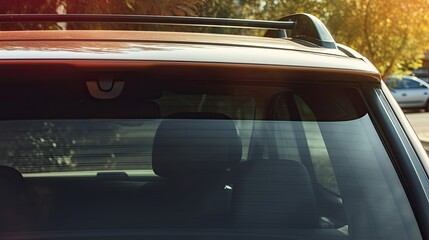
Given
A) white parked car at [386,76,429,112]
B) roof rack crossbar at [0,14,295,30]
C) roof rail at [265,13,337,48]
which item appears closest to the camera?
roof rail at [265,13,337,48]

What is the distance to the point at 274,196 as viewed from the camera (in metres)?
1.78

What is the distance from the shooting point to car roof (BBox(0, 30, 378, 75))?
5.41 feet

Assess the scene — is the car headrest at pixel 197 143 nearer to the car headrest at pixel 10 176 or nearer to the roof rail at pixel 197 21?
the car headrest at pixel 10 176

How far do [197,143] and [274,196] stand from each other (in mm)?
282

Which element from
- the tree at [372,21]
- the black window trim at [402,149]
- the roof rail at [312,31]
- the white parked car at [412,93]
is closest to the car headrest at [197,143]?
the black window trim at [402,149]

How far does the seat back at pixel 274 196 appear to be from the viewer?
5.76ft

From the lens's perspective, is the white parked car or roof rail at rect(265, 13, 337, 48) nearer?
roof rail at rect(265, 13, 337, 48)

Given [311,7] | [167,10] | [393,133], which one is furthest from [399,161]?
[311,7]

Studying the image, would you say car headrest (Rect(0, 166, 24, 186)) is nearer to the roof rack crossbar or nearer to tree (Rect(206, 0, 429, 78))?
the roof rack crossbar

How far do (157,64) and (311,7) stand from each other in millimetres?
8937

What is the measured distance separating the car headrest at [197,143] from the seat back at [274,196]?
8 cm

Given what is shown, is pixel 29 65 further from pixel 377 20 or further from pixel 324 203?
pixel 377 20

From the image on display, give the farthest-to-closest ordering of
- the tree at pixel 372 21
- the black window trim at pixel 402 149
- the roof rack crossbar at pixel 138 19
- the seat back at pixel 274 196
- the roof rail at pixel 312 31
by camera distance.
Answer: the tree at pixel 372 21, the roof rack crossbar at pixel 138 19, the roof rail at pixel 312 31, the seat back at pixel 274 196, the black window trim at pixel 402 149

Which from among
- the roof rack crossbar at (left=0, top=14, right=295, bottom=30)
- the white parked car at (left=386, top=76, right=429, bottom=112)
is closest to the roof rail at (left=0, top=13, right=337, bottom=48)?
the roof rack crossbar at (left=0, top=14, right=295, bottom=30)
